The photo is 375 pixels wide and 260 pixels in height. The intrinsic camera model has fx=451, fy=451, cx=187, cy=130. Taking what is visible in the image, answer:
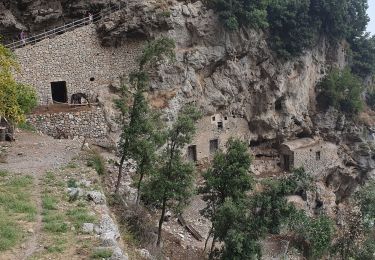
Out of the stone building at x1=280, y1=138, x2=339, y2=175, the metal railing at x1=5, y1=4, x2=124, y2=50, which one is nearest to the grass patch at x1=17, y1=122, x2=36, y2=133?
the metal railing at x1=5, y1=4, x2=124, y2=50

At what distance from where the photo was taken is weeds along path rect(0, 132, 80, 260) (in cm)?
1758

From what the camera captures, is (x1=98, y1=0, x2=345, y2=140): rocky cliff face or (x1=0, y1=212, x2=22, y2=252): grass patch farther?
(x1=98, y1=0, x2=345, y2=140): rocky cliff face

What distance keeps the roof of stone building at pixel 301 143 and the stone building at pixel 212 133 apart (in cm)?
427

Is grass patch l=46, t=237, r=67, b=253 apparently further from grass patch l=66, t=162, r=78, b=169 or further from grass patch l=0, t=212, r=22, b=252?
grass patch l=66, t=162, r=78, b=169

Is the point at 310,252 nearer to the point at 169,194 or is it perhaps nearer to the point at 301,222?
the point at 301,222

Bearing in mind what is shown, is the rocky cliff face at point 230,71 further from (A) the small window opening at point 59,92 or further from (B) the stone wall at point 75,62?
(A) the small window opening at point 59,92

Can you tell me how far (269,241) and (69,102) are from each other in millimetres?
15337

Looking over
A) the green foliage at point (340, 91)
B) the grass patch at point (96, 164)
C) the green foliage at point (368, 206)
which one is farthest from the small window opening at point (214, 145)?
the grass patch at point (96, 164)

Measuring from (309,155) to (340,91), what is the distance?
6.52 meters

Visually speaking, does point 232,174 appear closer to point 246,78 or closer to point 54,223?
point 54,223

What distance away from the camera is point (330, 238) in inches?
1121

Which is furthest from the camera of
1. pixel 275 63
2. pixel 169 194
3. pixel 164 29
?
pixel 275 63

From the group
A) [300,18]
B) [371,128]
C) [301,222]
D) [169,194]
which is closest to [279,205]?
[169,194]

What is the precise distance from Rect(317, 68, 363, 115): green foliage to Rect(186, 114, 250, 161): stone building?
897 cm
